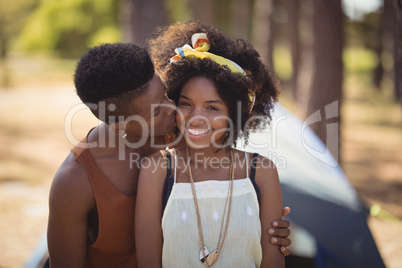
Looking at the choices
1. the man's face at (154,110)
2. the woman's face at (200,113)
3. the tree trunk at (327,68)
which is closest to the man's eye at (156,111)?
the man's face at (154,110)

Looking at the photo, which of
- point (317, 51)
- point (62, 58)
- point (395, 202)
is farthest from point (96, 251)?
point (62, 58)

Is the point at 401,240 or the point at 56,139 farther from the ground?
the point at 56,139

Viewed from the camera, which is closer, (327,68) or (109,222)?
(109,222)

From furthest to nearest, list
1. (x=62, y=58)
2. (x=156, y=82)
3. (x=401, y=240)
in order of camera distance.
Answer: (x=62, y=58) → (x=401, y=240) → (x=156, y=82)

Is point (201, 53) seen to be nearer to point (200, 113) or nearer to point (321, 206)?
point (200, 113)

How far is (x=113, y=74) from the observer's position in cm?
204

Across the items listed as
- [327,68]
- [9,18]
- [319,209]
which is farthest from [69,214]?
[9,18]

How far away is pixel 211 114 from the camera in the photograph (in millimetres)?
2250

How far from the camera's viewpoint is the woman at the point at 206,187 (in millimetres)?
2166

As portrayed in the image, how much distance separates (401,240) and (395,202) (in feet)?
5.39

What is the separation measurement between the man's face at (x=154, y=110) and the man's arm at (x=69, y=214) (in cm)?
38

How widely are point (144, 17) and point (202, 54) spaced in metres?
3.58

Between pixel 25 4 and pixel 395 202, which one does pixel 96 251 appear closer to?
pixel 395 202

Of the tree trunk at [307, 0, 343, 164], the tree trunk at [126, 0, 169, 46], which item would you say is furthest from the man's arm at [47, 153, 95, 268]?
the tree trunk at [307, 0, 343, 164]
